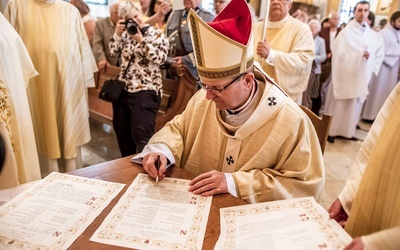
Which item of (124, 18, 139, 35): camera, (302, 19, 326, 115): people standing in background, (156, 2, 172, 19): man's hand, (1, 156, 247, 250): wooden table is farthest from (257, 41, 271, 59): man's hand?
(302, 19, 326, 115): people standing in background

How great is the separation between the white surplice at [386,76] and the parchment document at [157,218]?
6.63m

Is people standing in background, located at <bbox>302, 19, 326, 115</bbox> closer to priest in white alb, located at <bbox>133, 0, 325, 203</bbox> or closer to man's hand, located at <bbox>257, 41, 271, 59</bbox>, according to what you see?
man's hand, located at <bbox>257, 41, 271, 59</bbox>

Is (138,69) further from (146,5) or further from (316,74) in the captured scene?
(316,74)

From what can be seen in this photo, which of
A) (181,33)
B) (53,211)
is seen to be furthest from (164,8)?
(53,211)

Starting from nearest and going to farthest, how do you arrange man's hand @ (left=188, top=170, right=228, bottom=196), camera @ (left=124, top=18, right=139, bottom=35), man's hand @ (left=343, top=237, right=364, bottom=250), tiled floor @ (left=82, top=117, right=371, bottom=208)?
man's hand @ (left=343, top=237, right=364, bottom=250), man's hand @ (left=188, top=170, right=228, bottom=196), camera @ (left=124, top=18, right=139, bottom=35), tiled floor @ (left=82, top=117, right=371, bottom=208)

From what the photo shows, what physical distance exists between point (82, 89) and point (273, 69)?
1.94 metres

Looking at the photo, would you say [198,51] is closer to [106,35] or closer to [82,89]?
[82,89]

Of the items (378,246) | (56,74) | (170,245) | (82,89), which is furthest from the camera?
(82,89)

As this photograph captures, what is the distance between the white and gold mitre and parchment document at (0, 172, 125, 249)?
67cm

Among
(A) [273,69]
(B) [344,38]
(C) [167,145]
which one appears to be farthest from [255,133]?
(B) [344,38]

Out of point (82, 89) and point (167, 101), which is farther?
point (167, 101)

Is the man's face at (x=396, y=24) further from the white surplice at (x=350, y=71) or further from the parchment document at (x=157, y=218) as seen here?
the parchment document at (x=157, y=218)

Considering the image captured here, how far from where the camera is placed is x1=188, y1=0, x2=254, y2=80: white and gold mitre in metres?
1.49

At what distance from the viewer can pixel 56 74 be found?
314cm
